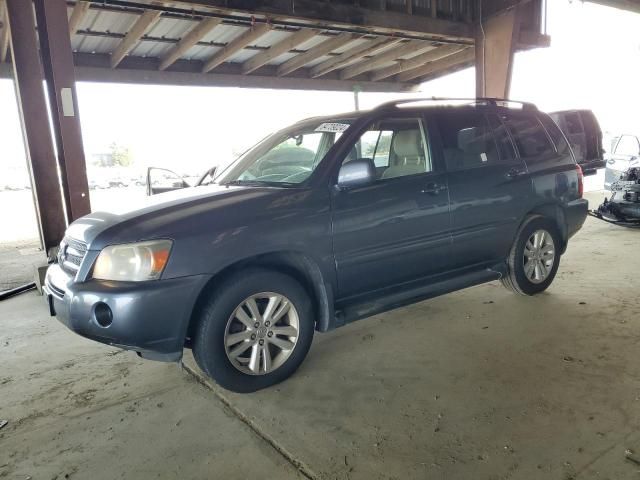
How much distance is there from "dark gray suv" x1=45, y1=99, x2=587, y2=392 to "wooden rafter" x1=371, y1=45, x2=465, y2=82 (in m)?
6.29

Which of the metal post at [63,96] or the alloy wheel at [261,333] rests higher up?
the metal post at [63,96]

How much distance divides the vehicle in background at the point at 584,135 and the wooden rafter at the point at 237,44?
6322mm

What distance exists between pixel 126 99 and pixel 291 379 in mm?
13766

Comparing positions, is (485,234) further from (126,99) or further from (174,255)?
(126,99)

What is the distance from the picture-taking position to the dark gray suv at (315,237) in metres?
2.45

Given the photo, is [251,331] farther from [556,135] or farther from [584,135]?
[584,135]

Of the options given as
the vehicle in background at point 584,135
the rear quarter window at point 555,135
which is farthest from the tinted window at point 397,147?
the vehicle in background at point 584,135

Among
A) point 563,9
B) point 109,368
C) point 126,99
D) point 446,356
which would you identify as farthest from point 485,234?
point 126,99

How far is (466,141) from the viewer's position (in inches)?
144

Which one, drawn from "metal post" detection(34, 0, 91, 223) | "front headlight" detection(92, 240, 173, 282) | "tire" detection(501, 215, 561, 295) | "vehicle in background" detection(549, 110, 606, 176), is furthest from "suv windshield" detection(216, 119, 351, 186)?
"vehicle in background" detection(549, 110, 606, 176)

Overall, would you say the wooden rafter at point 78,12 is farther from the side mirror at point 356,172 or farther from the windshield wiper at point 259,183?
the side mirror at point 356,172

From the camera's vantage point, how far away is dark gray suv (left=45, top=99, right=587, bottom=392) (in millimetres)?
2451

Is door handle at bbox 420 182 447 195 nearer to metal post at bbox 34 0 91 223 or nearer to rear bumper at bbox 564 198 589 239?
rear bumper at bbox 564 198 589 239

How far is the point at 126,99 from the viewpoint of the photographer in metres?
14.2
